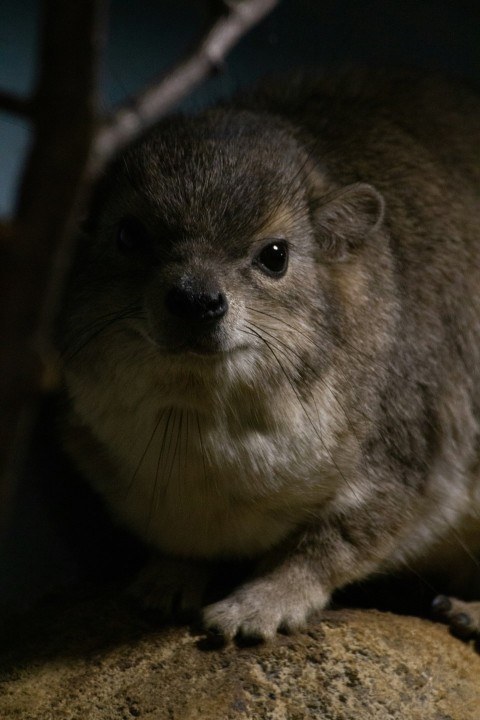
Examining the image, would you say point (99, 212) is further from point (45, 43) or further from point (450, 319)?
point (45, 43)

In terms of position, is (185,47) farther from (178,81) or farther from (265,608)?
(178,81)

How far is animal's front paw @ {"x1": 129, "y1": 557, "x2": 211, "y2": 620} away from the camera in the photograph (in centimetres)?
335

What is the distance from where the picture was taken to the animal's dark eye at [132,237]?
3057 millimetres

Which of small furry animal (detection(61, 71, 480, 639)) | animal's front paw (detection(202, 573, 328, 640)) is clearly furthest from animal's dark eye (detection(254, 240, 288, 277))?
animal's front paw (detection(202, 573, 328, 640))

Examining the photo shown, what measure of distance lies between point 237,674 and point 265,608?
258mm

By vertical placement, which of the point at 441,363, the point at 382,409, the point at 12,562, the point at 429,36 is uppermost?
the point at 429,36

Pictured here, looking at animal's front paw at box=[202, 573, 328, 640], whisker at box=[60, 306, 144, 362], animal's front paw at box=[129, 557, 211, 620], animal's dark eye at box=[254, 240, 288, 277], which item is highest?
animal's dark eye at box=[254, 240, 288, 277]

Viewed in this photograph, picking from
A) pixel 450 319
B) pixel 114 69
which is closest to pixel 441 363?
pixel 450 319

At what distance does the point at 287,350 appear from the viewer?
9.84 feet

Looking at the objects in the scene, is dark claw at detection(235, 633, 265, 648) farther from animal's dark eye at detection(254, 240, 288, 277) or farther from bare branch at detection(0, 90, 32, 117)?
bare branch at detection(0, 90, 32, 117)

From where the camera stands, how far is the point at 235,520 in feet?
10.7

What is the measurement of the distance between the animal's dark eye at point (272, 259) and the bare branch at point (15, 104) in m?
1.84

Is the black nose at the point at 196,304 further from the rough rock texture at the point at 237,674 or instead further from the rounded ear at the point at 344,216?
the rough rock texture at the point at 237,674

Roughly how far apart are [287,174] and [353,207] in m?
0.25
